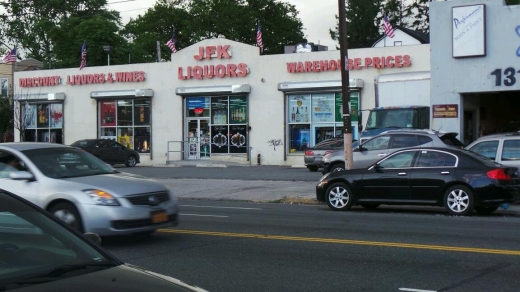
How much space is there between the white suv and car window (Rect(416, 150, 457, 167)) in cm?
286

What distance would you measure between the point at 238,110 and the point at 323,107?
16.6 ft

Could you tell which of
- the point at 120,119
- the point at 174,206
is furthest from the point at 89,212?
the point at 120,119

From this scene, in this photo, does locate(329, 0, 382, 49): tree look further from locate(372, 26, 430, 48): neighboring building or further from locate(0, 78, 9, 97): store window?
locate(0, 78, 9, 97): store window

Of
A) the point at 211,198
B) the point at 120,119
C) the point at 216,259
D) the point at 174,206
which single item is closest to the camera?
the point at 216,259

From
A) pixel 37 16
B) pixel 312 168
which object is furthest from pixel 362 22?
pixel 312 168

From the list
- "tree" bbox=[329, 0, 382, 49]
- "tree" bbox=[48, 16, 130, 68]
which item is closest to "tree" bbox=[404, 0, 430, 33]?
"tree" bbox=[329, 0, 382, 49]

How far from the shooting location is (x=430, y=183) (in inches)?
616

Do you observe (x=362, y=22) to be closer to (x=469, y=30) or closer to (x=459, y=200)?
(x=469, y=30)

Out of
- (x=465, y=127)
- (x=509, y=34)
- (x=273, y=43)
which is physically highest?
(x=273, y=43)

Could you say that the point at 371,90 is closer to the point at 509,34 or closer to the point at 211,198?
the point at 509,34

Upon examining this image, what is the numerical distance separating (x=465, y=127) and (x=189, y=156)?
18.2m

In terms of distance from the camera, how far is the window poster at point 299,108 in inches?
1471

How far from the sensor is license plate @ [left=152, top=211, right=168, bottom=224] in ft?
36.1

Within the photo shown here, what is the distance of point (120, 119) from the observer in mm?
43125
